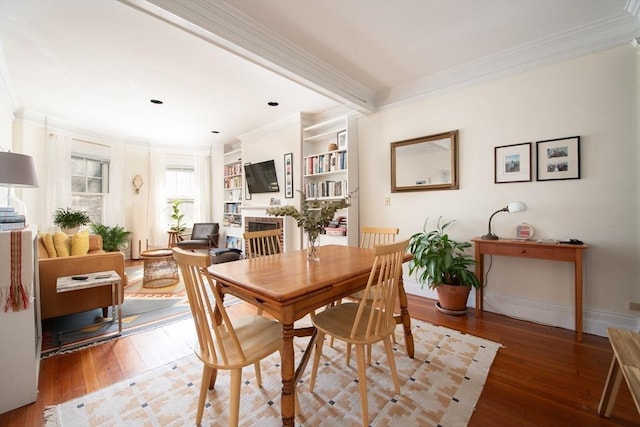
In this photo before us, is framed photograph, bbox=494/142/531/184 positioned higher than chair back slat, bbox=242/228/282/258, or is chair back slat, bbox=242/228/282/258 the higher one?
framed photograph, bbox=494/142/531/184

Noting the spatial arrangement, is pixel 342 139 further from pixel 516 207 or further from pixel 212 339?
pixel 212 339

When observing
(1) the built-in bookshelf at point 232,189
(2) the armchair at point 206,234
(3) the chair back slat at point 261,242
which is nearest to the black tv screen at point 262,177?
(1) the built-in bookshelf at point 232,189

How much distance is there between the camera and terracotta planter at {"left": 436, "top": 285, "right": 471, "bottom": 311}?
265 cm

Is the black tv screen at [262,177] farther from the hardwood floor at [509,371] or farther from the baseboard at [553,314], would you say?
the baseboard at [553,314]

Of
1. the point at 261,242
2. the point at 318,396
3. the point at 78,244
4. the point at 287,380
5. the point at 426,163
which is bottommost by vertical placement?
the point at 318,396

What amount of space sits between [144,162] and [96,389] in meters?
5.36

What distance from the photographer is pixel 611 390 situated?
1.37 metres

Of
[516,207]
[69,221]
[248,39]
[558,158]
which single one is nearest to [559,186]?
[558,158]

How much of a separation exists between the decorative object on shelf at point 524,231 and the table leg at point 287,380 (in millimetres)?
2493

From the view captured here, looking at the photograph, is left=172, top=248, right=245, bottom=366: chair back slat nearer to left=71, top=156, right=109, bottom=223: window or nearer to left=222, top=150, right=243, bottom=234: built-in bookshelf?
left=222, top=150, right=243, bottom=234: built-in bookshelf

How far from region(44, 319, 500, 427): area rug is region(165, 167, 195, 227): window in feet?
16.5

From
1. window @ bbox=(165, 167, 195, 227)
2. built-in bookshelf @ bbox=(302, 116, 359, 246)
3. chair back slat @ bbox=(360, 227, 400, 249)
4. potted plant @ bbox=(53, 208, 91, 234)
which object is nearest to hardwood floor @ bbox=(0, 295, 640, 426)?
chair back slat @ bbox=(360, 227, 400, 249)

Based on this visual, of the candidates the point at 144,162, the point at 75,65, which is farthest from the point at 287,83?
the point at 144,162

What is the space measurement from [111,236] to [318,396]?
529 centimetres
